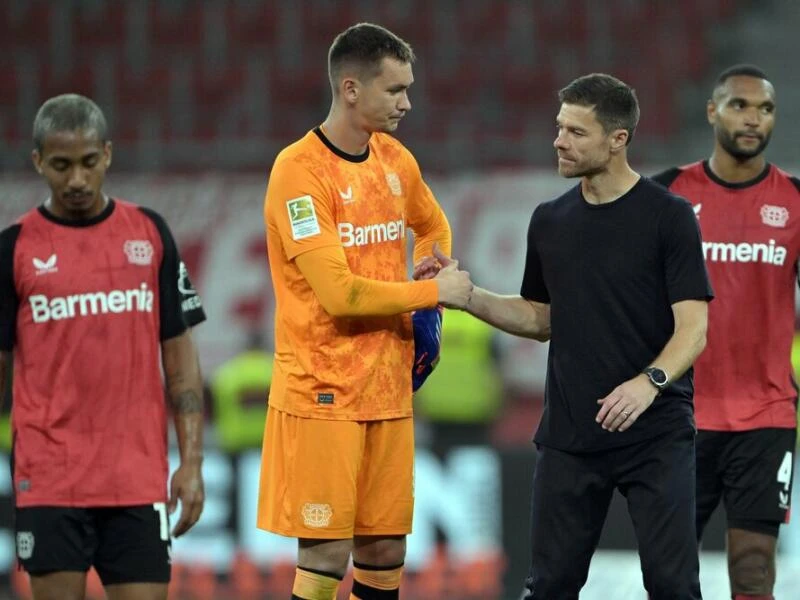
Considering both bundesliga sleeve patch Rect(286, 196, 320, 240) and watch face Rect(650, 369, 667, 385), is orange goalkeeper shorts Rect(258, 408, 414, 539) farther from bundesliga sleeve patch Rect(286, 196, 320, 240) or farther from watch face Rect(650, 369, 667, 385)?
watch face Rect(650, 369, 667, 385)

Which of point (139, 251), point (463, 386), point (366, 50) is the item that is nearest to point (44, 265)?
point (139, 251)

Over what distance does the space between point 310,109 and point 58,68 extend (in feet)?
6.44

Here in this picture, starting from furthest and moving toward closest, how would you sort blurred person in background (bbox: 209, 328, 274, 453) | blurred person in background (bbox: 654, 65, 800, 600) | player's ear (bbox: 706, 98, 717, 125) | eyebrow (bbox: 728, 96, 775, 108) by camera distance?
1. blurred person in background (bbox: 209, 328, 274, 453)
2. player's ear (bbox: 706, 98, 717, 125)
3. eyebrow (bbox: 728, 96, 775, 108)
4. blurred person in background (bbox: 654, 65, 800, 600)

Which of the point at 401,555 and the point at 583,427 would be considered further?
the point at 401,555

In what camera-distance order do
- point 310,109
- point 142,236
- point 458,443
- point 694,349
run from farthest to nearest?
point 310,109 → point 458,443 → point 142,236 → point 694,349

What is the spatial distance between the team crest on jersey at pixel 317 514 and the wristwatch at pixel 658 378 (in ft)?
3.54

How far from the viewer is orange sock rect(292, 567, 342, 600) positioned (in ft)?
15.0

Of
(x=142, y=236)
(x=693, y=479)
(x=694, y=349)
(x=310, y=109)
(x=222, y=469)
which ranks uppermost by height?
(x=310, y=109)

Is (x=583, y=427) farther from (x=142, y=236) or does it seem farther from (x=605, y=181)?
(x=142, y=236)

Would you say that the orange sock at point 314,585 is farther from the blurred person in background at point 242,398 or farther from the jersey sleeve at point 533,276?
the blurred person in background at point 242,398

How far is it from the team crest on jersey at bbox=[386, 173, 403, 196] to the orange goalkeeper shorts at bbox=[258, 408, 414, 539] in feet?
2.37

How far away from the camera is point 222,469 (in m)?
7.77

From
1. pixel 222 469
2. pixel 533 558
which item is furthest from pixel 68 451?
pixel 222 469

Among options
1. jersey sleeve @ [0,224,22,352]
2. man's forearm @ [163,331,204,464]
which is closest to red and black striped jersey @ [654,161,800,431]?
man's forearm @ [163,331,204,464]
